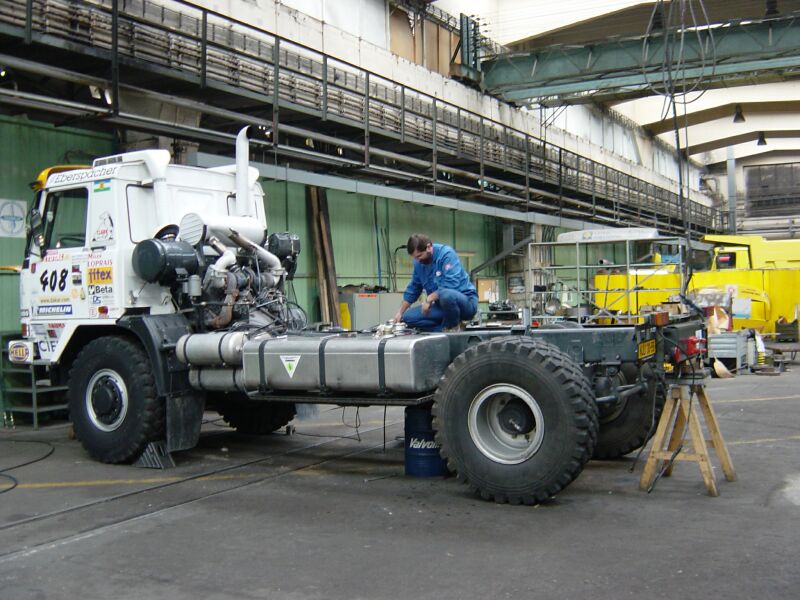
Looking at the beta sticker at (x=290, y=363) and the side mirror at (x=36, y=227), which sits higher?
the side mirror at (x=36, y=227)

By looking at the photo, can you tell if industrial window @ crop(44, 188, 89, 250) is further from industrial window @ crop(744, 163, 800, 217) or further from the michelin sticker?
industrial window @ crop(744, 163, 800, 217)

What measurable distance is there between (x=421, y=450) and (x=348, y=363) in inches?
45.1

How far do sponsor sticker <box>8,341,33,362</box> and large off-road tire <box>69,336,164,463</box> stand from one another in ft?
2.24

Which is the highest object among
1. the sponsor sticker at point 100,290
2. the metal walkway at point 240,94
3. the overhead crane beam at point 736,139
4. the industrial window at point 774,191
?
the overhead crane beam at point 736,139

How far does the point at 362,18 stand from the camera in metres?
19.4

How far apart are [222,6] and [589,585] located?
1357cm

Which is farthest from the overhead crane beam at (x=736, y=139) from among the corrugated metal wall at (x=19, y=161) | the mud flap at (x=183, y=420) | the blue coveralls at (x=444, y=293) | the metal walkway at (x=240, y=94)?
the mud flap at (x=183, y=420)

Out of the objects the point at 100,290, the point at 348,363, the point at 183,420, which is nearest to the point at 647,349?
the point at 348,363

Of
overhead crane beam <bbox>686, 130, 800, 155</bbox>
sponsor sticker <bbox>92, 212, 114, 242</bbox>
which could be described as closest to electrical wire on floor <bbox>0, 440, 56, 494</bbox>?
sponsor sticker <bbox>92, 212, 114, 242</bbox>

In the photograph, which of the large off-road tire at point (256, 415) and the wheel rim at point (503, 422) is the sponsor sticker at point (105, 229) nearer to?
the large off-road tire at point (256, 415)

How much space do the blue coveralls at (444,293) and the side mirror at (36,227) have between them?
13.7ft

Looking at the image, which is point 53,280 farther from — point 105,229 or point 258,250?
point 258,250

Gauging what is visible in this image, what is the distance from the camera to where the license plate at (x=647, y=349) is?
641cm

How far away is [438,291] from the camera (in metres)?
7.52
